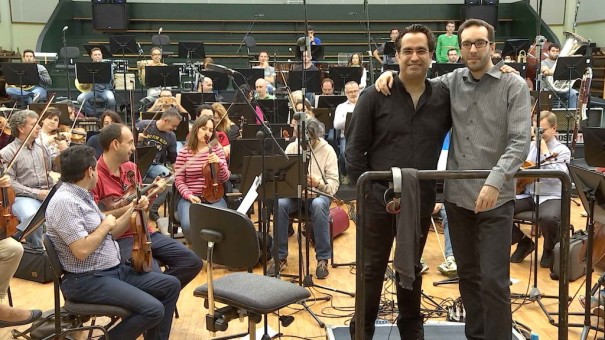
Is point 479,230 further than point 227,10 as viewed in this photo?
No

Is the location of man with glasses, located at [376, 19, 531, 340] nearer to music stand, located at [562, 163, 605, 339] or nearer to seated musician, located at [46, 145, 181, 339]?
music stand, located at [562, 163, 605, 339]

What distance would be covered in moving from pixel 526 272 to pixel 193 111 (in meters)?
5.33

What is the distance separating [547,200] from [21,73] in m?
8.22

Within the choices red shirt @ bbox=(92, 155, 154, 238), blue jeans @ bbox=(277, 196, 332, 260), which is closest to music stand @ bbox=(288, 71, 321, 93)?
blue jeans @ bbox=(277, 196, 332, 260)

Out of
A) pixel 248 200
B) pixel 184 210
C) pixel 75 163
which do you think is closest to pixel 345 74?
pixel 184 210

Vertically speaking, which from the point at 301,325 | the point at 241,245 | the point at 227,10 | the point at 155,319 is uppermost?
the point at 227,10

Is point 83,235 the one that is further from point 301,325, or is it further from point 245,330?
point 301,325

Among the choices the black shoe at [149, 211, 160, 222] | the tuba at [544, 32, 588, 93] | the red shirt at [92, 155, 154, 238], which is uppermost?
the tuba at [544, 32, 588, 93]

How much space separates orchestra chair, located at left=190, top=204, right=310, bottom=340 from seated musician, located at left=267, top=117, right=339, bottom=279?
7.13 ft

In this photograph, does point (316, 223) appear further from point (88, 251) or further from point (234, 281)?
point (88, 251)

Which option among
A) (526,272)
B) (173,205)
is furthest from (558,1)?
(173,205)

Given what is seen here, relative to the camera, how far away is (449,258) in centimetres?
555

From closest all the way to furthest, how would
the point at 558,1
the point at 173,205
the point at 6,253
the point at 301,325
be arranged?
the point at 6,253
the point at 301,325
the point at 173,205
the point at 558,1

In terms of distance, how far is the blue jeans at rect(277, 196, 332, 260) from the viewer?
563cm
